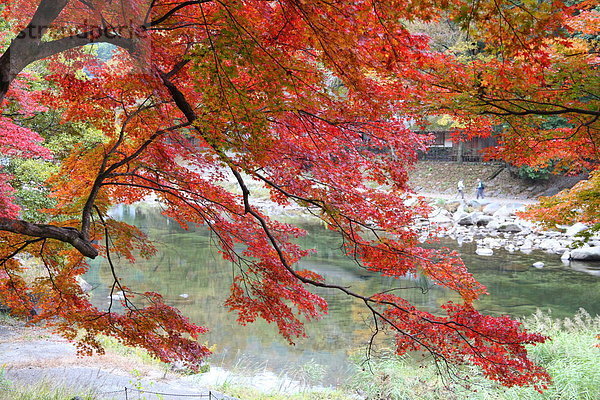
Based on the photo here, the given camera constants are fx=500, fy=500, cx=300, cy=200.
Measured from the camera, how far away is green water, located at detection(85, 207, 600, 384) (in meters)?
9.09

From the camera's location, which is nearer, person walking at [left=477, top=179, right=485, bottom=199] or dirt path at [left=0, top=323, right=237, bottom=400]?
dirt path at [left=0, top=323, right=237, bottom=400]

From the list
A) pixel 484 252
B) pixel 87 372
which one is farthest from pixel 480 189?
pixel 87 372

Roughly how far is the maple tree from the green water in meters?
4.02

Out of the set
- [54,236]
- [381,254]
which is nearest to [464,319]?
[381,254]

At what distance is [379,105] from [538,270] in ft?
36.7

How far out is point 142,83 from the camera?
447 cm

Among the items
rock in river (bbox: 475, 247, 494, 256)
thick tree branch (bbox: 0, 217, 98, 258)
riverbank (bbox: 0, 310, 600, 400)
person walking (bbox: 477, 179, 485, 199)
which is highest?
person walking (bbox: 477, 179, 485, 199)

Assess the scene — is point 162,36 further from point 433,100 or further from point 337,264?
point 337,264

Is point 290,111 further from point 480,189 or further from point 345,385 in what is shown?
point 480,189

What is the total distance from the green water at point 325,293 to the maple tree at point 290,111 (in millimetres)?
4022

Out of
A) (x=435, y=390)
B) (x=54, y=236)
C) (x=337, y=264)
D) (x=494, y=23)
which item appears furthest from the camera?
(x=337, y=264)

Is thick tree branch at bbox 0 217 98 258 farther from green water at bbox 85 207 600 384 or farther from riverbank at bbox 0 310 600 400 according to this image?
green water at bbox 85 207 600 384

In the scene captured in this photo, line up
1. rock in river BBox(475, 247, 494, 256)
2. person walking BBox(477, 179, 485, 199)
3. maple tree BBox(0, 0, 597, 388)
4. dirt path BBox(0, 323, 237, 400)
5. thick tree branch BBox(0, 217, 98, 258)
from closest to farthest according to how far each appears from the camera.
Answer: maple tree BBox(0, 0, 597, 388) → thick tree branch BBox(0, 217, 98, 258) → dirt path BBox(0, 323, 237, 400) → rock in river BBox(475, 247, 494, 256) → person walking BBox(477, 179, 485, 199)

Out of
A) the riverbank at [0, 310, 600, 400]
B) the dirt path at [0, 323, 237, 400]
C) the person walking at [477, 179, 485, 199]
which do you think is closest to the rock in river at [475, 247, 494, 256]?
the riverbank at [0, 310, 600, 400]
